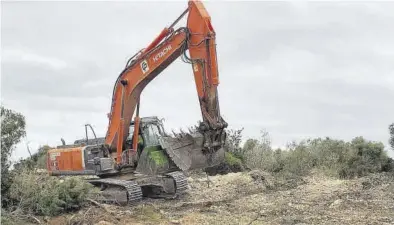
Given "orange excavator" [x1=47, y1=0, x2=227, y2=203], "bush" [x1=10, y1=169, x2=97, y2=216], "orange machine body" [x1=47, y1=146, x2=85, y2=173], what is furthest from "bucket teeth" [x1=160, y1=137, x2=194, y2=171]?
"orange machine body" [x1=47, y1=146, x2=85, y2=173]

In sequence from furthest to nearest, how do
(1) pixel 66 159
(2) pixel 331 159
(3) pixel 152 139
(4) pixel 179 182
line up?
(2) pixel 331 159, (1) pixel 66 159, (3) pixel 152 139, (4) pixel 179 182

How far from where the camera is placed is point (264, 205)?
40.8 ft

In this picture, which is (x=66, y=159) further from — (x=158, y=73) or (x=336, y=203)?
(x=336, y=203)

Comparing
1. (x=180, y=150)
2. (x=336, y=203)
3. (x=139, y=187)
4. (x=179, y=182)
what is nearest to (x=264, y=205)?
(x=336, y=203)

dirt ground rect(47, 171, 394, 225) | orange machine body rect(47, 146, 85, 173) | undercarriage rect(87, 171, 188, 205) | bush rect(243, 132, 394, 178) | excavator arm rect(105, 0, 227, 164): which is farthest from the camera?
bush rect(243, 132, 394, 178)

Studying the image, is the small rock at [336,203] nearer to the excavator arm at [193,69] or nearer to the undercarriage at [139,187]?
the excavator arm at [193,69]

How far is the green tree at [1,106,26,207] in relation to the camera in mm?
11547

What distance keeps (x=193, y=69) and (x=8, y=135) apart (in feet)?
14.6

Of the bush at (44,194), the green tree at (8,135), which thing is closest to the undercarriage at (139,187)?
the bush at (44,194)

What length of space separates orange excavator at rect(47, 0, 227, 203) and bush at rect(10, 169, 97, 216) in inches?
59.7

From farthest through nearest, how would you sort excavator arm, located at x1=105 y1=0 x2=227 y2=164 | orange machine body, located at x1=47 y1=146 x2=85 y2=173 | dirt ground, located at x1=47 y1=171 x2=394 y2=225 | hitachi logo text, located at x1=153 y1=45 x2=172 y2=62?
orange machine body, located at x1=47 y1=146 x2=85 y2=173
hitachi logo text, located at x1=153 y1=45 x2=172 y2=62
excavator arm, located at x1=105 y1=0 x2=227 y2=164
dirt ground, located at x1=47 y1=171 x2=394 y2=225

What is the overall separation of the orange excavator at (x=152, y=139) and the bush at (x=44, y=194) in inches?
59.7

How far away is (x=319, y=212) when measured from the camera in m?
11.0

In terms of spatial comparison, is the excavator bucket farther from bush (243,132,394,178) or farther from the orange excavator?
bush (243,132,394,178)
